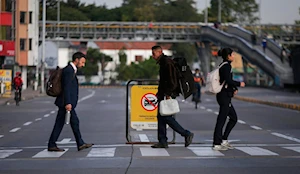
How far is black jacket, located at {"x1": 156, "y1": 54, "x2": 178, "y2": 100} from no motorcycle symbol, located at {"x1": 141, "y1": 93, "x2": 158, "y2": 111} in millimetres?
1848

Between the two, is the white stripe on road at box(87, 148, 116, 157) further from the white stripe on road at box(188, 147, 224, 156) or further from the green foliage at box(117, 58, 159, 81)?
the green foliage at box(117, 58, 159, 81)

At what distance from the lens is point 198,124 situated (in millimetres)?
24219

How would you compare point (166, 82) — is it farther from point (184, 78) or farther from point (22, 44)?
point (22, 44)

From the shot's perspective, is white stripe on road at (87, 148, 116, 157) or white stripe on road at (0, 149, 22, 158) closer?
white stripe on road at (87, 148, 116, 157)

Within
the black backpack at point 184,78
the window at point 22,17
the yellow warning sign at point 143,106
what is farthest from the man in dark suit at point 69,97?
the window at point 22,17

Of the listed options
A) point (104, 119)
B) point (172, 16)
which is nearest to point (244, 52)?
point (104, 119)

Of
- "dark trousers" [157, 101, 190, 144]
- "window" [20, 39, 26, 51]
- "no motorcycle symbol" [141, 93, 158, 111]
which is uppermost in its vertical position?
"window" [20, 39, 26, 51]

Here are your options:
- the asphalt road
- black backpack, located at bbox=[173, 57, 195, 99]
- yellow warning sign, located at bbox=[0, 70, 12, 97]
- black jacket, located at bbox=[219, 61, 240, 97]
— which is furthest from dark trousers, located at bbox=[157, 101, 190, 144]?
yellow warning sign, located at bbox=[0, 70, 12, 97]

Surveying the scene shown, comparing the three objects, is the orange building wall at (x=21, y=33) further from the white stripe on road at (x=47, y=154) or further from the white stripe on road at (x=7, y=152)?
the white stripe on road at (x=47, y=154)

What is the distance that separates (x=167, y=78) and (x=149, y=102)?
85.0 inches

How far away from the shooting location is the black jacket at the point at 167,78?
14.3 meters

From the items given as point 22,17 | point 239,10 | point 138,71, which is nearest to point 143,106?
point 22,17

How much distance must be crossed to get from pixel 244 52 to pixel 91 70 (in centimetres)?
5966

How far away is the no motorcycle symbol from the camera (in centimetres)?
1638
